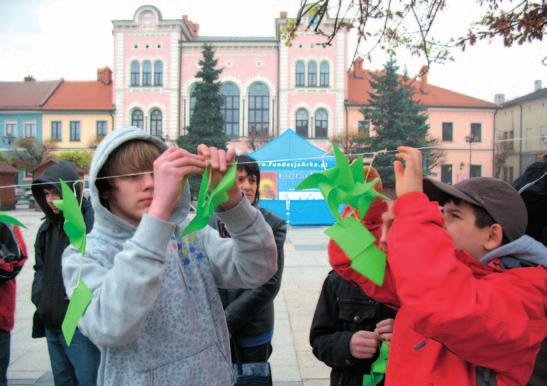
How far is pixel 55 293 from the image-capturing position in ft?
9.83

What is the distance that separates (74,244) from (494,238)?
132 cm

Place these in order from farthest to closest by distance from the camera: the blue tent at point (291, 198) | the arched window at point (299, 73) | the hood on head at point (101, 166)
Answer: the arched window at point (299, 73), the blue tent at point (291, 198), the hood on head at point (101, 166)

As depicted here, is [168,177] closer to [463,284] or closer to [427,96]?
[463,284]

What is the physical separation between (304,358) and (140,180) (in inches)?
140

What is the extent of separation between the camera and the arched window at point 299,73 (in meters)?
40.9

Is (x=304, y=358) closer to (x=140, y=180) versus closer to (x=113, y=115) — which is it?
(x=140, y=180)

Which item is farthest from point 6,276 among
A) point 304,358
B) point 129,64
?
point 129,64

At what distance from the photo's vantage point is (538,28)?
3.66 meters

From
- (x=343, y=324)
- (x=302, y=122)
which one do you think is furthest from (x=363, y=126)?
(x=343, y=324)

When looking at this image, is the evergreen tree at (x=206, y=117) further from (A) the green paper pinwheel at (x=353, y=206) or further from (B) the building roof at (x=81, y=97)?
(A) the green paper pinwheel at (x=353, y=206)

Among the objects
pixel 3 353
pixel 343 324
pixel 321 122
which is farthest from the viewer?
pixel 321 122

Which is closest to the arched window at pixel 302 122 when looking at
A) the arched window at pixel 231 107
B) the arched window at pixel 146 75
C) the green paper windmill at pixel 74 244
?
the arched window at pixel 231 107

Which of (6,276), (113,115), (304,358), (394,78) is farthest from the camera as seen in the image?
(113,115)

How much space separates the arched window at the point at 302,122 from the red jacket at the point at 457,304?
131ft
